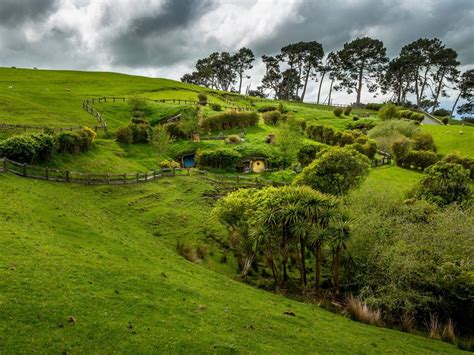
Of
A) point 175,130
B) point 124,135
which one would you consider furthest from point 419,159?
point 124,135

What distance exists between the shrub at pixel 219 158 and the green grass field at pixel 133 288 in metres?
17.9

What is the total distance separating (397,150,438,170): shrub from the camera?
65750mm

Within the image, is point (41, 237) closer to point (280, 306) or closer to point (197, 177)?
point (280, 306)

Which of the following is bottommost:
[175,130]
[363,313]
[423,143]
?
[363,313]

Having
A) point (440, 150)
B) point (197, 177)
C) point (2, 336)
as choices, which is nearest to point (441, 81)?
point (440, 150)

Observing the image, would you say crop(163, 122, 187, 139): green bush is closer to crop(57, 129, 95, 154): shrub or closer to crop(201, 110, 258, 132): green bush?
crop(201, 110, 258, 132): green bush

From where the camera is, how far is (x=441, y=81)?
137750 mm

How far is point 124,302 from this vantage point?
16.5 metres

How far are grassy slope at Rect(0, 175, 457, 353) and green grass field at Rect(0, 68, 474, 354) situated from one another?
0.06 metres

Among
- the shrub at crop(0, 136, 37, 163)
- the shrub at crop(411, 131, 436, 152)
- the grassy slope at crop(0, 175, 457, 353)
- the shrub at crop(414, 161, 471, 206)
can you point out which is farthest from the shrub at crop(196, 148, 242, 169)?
the shrub at crop(411, 131, 436, 152)

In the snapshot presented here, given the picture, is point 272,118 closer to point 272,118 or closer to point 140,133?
point 272,118

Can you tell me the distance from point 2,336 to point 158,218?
25.4 metres

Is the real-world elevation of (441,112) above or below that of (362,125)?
above

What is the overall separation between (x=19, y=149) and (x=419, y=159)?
213 ft
